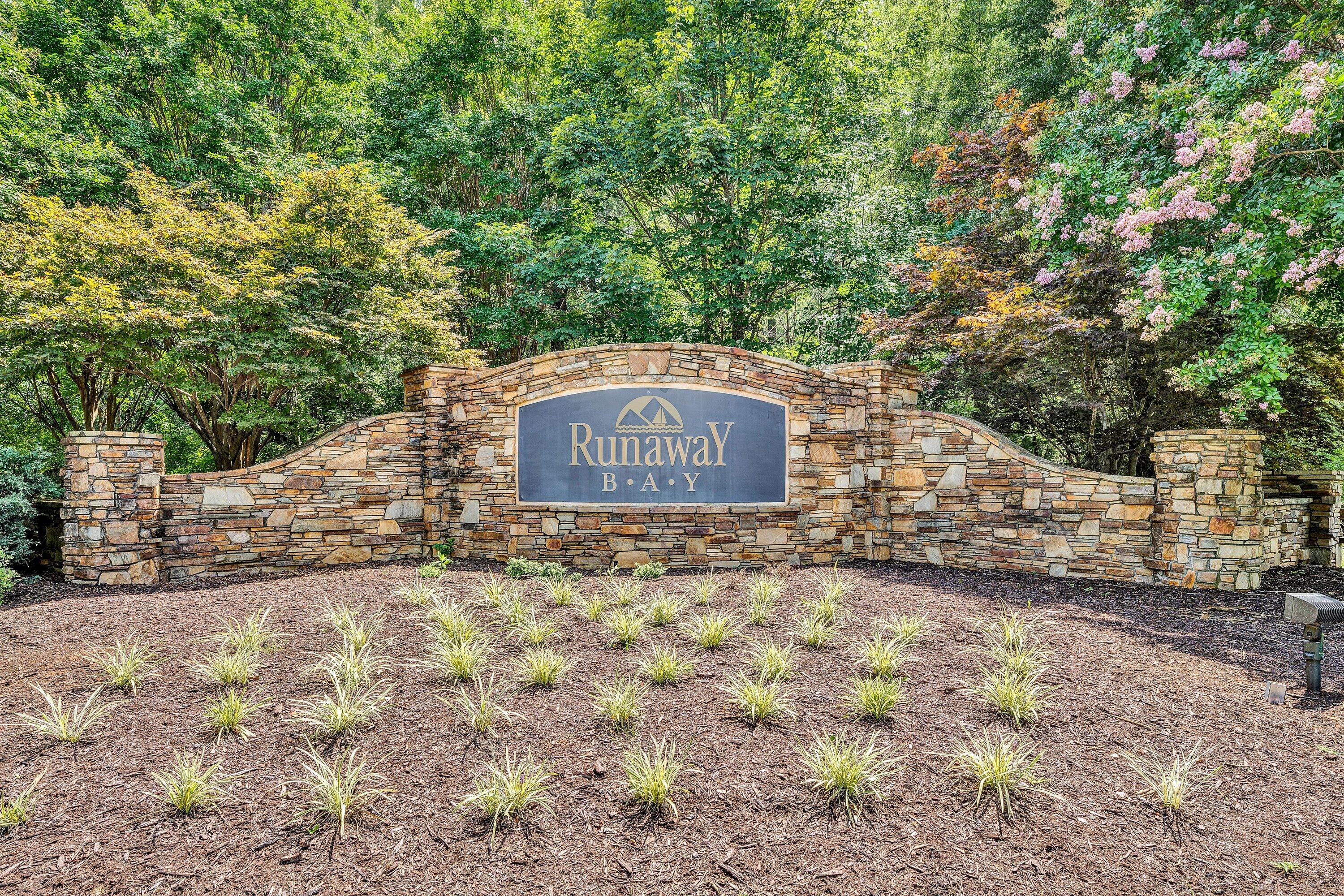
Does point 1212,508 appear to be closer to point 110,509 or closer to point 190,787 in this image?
point 190,787

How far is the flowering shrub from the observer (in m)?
4.84

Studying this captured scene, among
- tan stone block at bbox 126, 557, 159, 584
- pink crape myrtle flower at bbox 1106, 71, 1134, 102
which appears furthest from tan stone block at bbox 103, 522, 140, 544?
pink crape myrtle flower at bbox 1106, 71, 1134, 102

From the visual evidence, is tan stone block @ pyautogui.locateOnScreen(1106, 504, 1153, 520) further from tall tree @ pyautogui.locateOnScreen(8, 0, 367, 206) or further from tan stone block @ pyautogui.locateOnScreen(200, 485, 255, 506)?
tall tree @ pyautogui.locateOnScreen(8, 0, 367, 206)

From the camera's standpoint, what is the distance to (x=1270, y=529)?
591 cm

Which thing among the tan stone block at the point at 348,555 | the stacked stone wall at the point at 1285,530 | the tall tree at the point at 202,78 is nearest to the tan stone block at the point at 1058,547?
the stacked stone wall at the point at 1285,530

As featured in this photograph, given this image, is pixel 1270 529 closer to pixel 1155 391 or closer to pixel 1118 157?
pixel 1155 391

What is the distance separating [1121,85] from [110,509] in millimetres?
11398

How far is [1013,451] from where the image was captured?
634cm

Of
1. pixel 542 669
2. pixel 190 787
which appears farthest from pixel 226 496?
pixel 542 669

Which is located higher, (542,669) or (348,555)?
(348,555)

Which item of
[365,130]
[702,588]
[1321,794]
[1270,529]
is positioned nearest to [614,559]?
[702,588]

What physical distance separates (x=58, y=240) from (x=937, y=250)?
10.0 m

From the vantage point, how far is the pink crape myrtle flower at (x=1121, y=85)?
6.87 metres

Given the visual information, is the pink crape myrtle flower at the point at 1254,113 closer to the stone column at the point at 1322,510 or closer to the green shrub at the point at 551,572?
the stone column at the point at 1322,510
